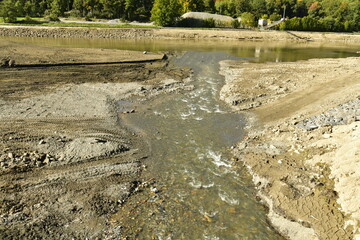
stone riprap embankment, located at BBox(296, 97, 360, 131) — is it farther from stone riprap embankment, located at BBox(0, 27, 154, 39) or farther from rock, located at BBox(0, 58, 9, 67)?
stone riprap embankment, located at BBox(0, 27, 154, 39)

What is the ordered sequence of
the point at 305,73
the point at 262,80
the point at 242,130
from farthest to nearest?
the point at 305,73 → the point at 262,80 → the point at 242,130

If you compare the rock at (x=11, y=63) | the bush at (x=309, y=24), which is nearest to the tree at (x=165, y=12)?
the bush at (x=309, y=24)

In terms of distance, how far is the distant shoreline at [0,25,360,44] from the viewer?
6137cm

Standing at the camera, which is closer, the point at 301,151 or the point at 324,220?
the point at 324,220

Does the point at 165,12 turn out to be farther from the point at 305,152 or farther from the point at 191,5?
the point at 305,152

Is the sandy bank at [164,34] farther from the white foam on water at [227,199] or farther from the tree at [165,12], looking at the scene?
the white foam on water at [227,199]

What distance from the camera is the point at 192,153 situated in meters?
14.4

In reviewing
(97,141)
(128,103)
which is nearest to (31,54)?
(128,103)

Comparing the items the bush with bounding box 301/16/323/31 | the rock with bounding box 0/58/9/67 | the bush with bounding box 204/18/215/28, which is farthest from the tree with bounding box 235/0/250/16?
the rock with bounding box 0/58/9/67

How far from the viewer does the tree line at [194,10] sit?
80.1m

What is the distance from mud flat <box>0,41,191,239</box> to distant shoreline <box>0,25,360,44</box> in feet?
132

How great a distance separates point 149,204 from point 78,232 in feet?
9.06

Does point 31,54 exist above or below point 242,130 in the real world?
above

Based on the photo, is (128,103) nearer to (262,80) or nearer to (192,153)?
(192,153)
